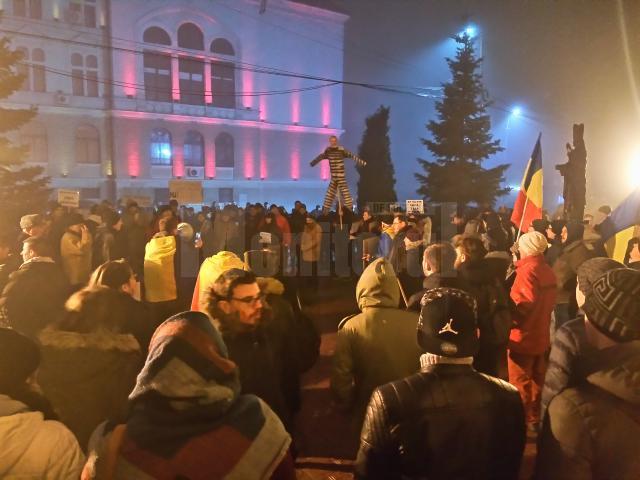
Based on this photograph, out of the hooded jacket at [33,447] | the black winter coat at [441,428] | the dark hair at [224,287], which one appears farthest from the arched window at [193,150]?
the black winter coat at [441,428]

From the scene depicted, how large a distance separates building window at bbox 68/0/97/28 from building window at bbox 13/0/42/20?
1660mm

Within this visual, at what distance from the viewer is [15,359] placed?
2.07m

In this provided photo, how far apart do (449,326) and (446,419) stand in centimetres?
37

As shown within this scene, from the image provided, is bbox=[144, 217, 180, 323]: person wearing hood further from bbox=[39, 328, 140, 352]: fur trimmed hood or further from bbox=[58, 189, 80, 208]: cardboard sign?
bbox=[58, 189, 80, 208]: cardboard sign

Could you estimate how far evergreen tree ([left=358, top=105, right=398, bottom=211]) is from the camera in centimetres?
3097

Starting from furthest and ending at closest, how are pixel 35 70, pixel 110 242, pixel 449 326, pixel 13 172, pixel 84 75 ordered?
pixel 84 75 → pixel 35 70 → pixel 13 172 → pixel 110 242 → pixel 449 326

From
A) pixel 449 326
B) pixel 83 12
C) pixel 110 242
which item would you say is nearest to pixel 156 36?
pixel 83 12

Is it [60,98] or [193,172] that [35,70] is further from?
[193,172]

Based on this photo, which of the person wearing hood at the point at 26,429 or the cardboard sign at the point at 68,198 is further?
the cardboard sign at the point at 68,198

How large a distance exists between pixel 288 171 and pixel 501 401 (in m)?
36.5

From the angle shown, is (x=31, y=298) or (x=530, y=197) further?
(x=530, y=197)

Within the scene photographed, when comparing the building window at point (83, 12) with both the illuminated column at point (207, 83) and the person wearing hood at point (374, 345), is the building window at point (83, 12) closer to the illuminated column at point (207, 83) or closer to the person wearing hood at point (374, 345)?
the illuminated column at point (207, 83)

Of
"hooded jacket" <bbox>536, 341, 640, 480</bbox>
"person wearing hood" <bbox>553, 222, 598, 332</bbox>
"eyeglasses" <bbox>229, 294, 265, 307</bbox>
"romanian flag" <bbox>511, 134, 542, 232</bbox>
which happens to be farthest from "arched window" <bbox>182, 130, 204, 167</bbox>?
"hooded jacket" <bbox>536, 341, 640, 480</bbox>

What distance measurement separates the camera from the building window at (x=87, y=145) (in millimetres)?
31569
